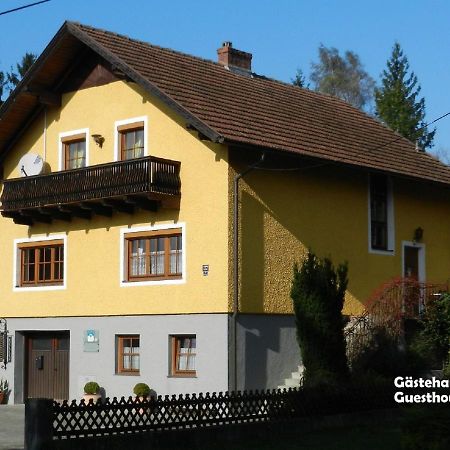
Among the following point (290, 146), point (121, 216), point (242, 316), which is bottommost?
point (242, 316)

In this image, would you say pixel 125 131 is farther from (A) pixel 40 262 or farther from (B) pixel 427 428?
(B) pixel 427 428

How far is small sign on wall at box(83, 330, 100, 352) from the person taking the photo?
25.2m

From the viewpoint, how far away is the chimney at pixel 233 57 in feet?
95.2

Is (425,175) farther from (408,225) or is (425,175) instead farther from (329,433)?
(329,433)

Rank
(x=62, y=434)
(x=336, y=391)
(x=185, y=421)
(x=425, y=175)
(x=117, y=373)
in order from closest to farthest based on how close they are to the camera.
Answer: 1. (x=62, y=434)
2. (x=185, y=421)
3. (x=336, y=391)
4. (x=117, y=373)
5. (x=425, y=175)

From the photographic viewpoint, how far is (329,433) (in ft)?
60.8

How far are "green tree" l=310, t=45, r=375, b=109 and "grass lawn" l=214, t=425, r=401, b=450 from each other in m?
44.6

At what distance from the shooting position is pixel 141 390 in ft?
76.1

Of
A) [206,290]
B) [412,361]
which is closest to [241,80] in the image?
[206,290]

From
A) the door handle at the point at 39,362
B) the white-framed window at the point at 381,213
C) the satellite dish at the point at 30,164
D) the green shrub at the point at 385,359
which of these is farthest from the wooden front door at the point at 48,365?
the white-framed window at the point at 381,213

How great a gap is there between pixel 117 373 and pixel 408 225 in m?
9.39

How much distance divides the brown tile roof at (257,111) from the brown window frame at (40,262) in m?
5.53

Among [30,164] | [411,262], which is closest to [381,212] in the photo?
[411,262]

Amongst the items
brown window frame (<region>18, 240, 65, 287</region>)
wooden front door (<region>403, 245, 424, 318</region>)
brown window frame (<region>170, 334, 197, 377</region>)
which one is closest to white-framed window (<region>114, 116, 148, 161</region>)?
brown window frame (<region>18, 240, 65, 287</region>)
